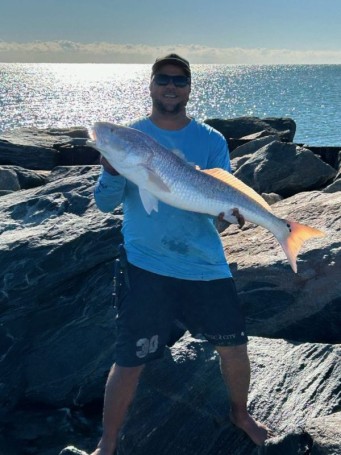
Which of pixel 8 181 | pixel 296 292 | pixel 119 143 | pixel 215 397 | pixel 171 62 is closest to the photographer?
pixel 119 143

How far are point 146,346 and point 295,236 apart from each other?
157cm

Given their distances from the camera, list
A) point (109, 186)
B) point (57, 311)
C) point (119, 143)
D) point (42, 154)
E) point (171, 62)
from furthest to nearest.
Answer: point (42, 154) → point (57, 311) → point (171, 62) → point (109, 186) → point (119, 143)

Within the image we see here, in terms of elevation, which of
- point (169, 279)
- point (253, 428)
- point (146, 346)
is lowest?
point (253, 428)

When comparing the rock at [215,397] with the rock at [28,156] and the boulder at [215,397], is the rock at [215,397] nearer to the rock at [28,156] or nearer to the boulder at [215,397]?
the boulder at [215,397]

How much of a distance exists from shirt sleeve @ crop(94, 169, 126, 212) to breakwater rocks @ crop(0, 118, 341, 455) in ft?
6.09

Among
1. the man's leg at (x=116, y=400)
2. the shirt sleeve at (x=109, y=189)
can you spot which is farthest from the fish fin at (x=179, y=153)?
the man's leg at (x=116, y=400)

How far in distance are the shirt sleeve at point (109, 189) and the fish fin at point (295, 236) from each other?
1431mm

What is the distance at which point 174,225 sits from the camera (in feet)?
16.3

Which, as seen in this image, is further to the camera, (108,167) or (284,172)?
(284,172)

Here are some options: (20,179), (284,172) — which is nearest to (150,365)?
(284,172)

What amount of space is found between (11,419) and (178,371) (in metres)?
2.31

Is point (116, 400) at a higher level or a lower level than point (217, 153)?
lower

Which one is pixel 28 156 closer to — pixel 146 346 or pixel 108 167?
pixel 108 167

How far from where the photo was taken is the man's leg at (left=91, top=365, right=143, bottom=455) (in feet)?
15.9
